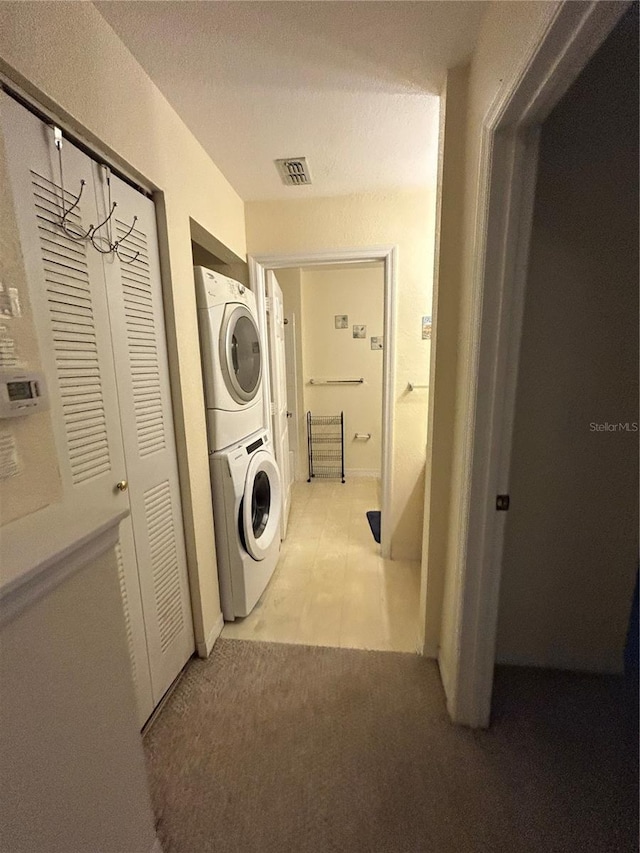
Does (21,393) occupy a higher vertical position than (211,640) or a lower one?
higher

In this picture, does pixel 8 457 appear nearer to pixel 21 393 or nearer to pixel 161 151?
pixel 21 393

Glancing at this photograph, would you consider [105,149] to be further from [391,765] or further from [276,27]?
[391,765]

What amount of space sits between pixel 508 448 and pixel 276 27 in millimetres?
1470

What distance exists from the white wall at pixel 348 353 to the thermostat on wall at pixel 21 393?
3.30 meters

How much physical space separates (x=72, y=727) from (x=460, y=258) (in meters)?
1.70

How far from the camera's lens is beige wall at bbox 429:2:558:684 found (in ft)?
2.83

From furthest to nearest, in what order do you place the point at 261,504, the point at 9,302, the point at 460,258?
the point at 261,504 → the point at 460,258 → the point at 9,302

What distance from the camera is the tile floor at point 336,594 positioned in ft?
5.76

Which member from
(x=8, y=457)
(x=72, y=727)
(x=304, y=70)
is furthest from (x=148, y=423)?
(x=304, y=70)

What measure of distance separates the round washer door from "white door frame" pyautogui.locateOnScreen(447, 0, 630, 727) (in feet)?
3.45

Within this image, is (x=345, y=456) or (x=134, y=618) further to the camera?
(x=345, y=456)

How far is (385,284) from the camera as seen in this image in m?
2.14

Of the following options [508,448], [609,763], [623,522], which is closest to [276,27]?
[508,448]

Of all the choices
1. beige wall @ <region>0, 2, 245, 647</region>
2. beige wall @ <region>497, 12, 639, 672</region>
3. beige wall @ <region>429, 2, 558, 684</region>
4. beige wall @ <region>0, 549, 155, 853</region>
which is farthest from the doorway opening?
beige wall @ <region>0, 549, 155, 853</region>
